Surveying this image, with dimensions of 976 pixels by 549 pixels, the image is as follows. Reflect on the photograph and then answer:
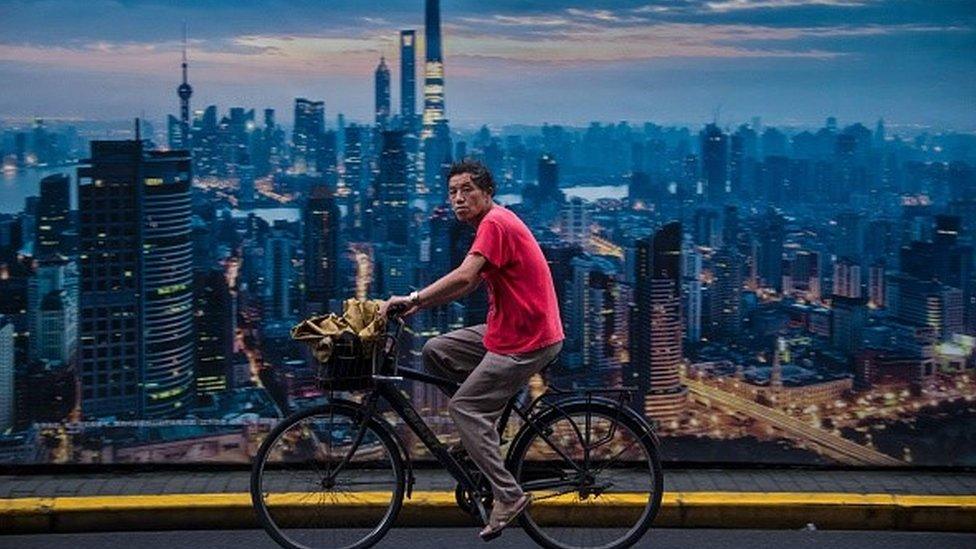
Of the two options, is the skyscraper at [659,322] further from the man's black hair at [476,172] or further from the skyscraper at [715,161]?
the man's black hair at [476,172]

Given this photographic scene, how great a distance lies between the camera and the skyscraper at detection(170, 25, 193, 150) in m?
8.05

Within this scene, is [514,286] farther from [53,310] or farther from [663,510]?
[53,310]

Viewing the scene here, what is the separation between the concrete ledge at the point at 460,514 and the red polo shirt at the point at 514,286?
3.69ft

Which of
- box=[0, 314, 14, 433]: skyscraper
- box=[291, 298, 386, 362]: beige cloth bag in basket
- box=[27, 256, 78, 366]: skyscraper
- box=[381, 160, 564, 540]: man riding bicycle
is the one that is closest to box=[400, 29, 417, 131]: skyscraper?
box=[27, 256, 78, 366]: skyscraper

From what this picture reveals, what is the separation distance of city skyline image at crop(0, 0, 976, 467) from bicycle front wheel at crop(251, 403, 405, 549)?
6.07ft

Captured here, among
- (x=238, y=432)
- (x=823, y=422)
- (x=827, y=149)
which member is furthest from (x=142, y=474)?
(x=827, y=149)

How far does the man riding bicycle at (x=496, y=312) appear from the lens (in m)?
4.97

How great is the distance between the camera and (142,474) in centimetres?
661

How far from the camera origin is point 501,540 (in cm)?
566

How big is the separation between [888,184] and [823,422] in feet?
5.87

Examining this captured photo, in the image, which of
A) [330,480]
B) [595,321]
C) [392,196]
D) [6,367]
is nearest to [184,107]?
[392,196]

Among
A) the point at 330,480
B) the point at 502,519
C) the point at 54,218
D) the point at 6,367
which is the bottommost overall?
the point at 502,519

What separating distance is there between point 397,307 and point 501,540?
4.33 ft

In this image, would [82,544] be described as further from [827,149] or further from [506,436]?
[827,149]
